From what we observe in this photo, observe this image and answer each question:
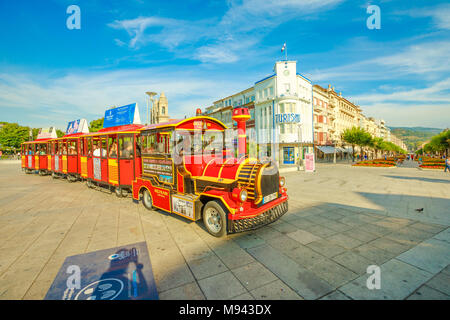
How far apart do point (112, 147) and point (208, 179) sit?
20.3 feet

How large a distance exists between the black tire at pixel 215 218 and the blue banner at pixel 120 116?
7.14 meters

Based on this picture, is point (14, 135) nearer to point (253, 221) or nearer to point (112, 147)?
point (112, 147)

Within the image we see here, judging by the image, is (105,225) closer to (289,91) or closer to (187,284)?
(187,284)

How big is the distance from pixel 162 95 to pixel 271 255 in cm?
6554

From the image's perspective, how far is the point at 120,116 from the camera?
410 inches

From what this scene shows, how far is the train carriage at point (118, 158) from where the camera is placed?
8.66m

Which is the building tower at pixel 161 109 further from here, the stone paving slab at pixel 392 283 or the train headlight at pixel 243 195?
the stone paving slab at pixel 392 283

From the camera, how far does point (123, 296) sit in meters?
2.94

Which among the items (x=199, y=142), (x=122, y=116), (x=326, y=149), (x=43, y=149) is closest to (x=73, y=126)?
(x=43, y=149)

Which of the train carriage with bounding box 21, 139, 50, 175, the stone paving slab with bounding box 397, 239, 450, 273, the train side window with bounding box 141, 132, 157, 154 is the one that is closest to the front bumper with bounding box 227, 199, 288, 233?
the stone paving slab with bounding box 397, 239, 450, 273

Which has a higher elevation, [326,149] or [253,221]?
[326,149]

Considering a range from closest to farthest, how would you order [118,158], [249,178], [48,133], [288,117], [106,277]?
[106,277] → [249,178] → [118,158] → [48,133] → [288,117]

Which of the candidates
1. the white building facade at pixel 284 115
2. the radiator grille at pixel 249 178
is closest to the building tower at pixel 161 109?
the white building facade at pixel 284 115

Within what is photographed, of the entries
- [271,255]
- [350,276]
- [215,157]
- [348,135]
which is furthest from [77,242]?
[348,135]
